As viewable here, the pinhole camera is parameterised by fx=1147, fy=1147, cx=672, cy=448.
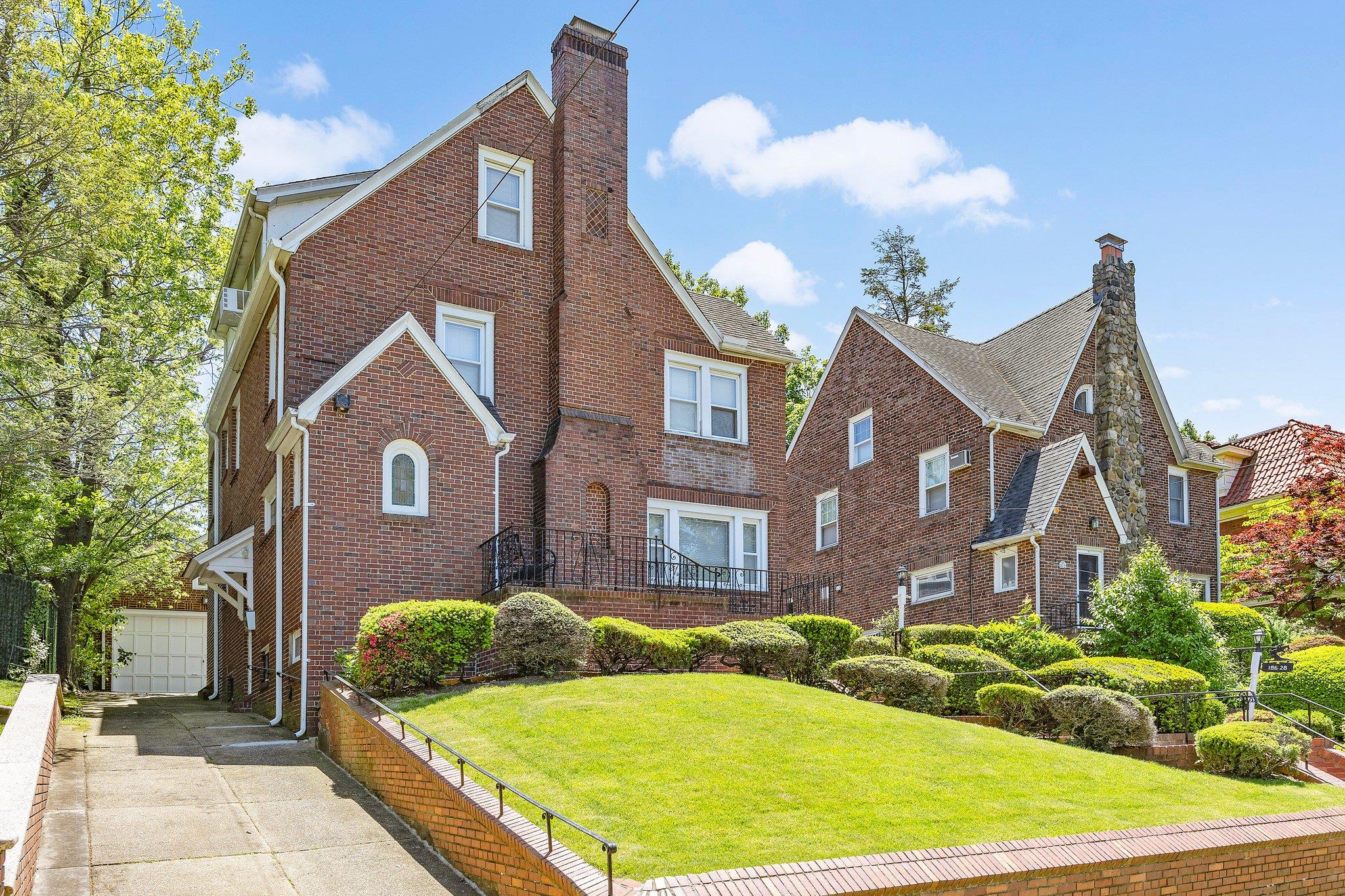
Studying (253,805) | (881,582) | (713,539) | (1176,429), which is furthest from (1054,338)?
(253,805)

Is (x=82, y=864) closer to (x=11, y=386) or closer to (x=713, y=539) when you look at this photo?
(x=11, y=386)

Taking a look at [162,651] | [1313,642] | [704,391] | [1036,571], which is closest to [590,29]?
[704,391]

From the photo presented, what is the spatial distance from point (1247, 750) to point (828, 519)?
1701cm

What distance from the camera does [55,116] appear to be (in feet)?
48.8

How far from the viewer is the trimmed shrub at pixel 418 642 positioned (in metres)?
14.2

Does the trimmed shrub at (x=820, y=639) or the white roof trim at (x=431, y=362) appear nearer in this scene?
the white roof trim at (x=431, y=362)

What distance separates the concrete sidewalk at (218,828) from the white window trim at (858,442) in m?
17.8

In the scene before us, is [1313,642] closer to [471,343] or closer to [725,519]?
[725,519]

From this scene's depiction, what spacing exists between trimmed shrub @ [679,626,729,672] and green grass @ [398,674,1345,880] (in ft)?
4.53

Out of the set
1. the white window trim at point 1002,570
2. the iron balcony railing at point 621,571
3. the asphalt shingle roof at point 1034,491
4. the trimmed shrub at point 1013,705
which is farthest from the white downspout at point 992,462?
the trimmed shrub at point 1013,705

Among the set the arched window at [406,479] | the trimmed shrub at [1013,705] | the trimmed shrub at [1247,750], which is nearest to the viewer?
the trimmed shrub at [1247,750]

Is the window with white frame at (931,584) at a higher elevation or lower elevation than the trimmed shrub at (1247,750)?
higher

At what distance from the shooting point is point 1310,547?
25.3 m

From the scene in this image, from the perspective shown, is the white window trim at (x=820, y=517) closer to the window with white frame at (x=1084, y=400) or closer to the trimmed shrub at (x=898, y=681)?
the window with white frame at (x=1084, y=400)
